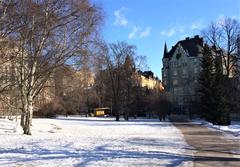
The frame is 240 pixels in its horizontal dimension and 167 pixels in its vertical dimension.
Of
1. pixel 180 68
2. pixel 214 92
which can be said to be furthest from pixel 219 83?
pixel 180 68

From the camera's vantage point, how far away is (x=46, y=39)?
24.6m

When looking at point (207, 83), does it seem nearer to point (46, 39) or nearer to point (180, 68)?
point (46, 39)

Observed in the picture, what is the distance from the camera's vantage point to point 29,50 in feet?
79.5

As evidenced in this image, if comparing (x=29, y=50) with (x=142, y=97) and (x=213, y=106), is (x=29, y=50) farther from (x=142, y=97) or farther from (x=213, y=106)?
(x=142, y=97)

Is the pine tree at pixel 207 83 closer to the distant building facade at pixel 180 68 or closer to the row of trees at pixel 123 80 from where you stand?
the row of trees at pixel 123 80

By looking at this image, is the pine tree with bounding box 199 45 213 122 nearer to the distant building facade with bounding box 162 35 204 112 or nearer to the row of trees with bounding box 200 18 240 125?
the row of trees with bounding box 200 18 240 125

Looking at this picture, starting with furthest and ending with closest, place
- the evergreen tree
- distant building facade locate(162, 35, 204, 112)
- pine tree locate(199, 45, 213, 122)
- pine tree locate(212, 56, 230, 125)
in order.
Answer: distant building facade locate(162, 35, 204, 112) → pine tree locate(199, 45, 213, 122) → the evergreen tree → pine tree locate(212, 56, 230, 125)

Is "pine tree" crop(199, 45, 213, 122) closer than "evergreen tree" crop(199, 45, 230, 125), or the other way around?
"evergreen tree" crop(199, 45, 230, 125)

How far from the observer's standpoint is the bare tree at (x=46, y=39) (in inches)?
885

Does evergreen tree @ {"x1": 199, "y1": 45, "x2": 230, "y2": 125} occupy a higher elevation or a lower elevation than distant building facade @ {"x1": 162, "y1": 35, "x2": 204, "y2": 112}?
lower

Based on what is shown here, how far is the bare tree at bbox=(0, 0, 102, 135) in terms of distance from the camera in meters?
22.5

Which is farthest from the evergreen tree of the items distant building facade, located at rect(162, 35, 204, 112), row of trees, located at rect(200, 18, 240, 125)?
distant building facade, located at rect(162, 35, 204, 112)

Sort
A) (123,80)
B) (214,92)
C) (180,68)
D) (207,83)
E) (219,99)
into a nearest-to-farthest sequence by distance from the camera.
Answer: (219,99)
(214,92)
(207,83)
(123,80)
(180,68)

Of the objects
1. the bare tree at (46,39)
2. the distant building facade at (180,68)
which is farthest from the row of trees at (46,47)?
the distant building facade at (180,68)
